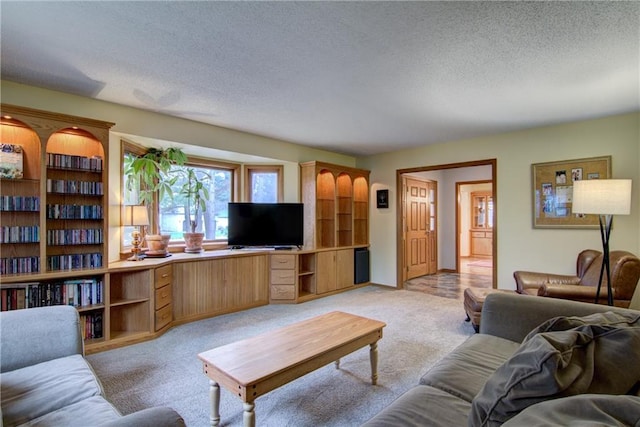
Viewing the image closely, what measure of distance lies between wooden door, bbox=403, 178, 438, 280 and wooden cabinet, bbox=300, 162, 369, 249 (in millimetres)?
850

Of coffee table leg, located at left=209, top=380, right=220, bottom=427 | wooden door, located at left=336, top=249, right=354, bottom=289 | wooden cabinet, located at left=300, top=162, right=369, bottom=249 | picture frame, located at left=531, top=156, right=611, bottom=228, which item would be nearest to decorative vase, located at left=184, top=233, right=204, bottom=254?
wooden cabinet, located at left=300, top=162, right=369, bottom=249

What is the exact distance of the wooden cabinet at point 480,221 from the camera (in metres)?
9.60

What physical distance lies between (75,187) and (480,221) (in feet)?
33.1

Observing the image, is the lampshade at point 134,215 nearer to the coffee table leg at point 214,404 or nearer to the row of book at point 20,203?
the row of book at point 20,203

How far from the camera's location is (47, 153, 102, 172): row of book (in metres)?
2.81

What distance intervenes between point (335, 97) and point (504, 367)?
2.70 meters

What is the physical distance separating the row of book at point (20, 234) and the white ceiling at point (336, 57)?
1.31 meters

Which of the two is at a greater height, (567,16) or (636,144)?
(567,16)

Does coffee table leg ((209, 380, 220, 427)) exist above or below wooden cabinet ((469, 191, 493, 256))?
below

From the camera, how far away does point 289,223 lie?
485 cm

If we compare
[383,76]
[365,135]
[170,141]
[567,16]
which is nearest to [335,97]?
[383,76]

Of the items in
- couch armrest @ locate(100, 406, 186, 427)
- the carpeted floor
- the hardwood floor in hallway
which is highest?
couch armrest @ locate(100, 406, 186, 427)

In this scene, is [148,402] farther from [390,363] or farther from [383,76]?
[383,76]

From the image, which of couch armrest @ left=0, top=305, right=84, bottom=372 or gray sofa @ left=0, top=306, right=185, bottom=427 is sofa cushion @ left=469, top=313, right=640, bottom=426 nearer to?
gray sofa @ left=0, top=306, right=185, bottom=427
